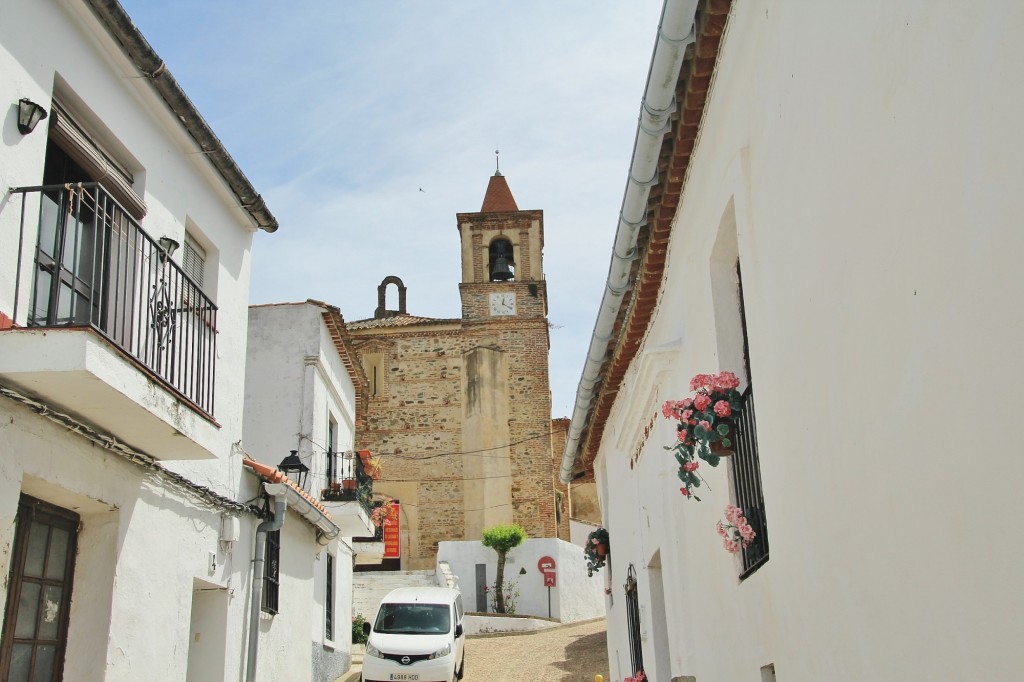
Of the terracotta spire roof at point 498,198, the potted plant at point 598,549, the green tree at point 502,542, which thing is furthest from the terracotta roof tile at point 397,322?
the potted plant at point 598,549

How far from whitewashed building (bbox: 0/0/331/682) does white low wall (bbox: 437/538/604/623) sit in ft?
61.4

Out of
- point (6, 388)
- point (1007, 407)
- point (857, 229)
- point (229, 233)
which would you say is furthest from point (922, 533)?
point (229, 233)

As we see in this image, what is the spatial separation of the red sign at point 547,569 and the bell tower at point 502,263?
9.88m

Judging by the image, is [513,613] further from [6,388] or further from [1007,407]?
[1007,407]

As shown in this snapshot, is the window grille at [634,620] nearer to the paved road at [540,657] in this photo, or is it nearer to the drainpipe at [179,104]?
the drainpipe at [179,104]

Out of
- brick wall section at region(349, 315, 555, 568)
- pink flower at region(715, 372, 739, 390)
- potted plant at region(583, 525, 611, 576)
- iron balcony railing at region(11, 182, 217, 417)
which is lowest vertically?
pink flower at region(715, 372, 739, 390)

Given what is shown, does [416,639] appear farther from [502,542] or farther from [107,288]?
[502,542]

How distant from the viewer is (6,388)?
5891 millimetres

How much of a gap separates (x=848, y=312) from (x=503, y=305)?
32.3 meters

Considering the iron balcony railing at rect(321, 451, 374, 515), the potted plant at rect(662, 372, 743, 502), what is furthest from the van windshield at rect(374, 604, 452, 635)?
the potted plant at rect(662, 372, 743, 502)

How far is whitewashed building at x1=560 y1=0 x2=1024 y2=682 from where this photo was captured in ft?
9.19

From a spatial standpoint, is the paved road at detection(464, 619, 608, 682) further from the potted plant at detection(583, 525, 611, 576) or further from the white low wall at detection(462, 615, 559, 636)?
the potted plant at detection(583, 525, 611, 576)

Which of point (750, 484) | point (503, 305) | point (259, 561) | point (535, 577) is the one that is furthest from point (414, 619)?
point (503, 305)

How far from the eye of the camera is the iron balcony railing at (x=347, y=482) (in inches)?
630
